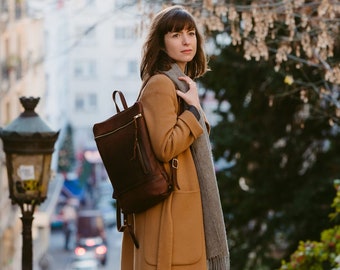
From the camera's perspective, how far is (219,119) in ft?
53.7

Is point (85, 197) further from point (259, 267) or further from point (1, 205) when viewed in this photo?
point (259, 267)

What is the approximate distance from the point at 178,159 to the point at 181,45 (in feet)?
1.63

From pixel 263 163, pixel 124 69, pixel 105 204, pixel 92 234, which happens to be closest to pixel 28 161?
pixel 263 163

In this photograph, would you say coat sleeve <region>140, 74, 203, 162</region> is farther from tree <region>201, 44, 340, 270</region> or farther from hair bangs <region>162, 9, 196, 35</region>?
tree <region>201, 44, 340, 270</region>

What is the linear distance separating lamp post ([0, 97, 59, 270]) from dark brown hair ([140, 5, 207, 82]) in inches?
119

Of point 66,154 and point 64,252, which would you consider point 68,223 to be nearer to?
point 64,252

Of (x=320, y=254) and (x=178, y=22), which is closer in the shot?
(x=178, y=22)

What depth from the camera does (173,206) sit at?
13.0 feet

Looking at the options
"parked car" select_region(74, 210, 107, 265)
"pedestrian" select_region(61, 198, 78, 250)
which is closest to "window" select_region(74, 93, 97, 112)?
"pedestrian" select_region(61, 198, 78, 250)

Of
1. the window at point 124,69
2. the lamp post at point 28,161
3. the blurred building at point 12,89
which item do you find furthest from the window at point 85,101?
the lamp post at point 28,161

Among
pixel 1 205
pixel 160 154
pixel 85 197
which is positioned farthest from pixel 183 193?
pixel 85 197

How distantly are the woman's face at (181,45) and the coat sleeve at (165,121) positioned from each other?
14 centimetres

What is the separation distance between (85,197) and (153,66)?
202 ft

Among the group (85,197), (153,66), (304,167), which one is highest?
(153,66)
